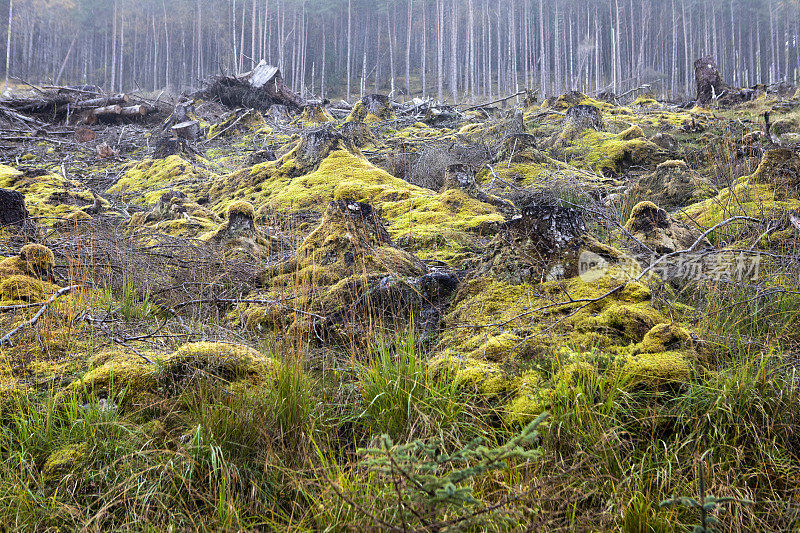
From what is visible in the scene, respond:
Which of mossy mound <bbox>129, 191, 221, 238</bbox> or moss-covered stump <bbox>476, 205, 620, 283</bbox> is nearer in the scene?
moss-covered stump <bbox>476, 205, 620, 283</bbox>

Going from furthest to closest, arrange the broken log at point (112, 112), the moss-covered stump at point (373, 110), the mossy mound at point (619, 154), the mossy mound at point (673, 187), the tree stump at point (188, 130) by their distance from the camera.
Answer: the broken log at point (112, 112), the moss-covered stump at point (373, 110), the tree stump at point (188, 130), the mossy mound at point (619, 154), the mossy mound at point (673, 187)

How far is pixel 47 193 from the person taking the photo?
284 inches

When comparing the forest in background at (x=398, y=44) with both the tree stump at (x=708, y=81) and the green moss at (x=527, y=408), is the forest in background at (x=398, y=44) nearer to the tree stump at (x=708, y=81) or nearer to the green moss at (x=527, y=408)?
the tree stump at (x=708, y=81)

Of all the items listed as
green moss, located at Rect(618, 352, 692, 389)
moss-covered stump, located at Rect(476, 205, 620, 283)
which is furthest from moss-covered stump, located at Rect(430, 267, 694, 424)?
moss-covered stump, located at Rect(476, 205, 620, 283)

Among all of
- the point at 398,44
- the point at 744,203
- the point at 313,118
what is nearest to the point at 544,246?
the point at 744,203

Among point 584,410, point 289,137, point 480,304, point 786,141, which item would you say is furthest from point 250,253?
point 786,141

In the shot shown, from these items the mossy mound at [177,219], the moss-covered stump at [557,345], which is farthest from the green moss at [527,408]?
the mossy mound at [177,219]

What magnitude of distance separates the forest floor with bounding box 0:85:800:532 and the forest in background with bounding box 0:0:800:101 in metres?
27.5

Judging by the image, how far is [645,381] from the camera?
1.90 meters

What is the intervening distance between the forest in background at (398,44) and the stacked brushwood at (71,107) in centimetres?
1585

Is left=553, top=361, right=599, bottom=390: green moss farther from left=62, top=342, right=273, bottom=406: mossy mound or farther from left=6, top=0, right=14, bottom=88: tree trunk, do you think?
left=6, top=0, right=14, bottom=88: tree trunk

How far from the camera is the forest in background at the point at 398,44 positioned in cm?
3005

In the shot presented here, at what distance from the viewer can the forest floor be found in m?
1.45

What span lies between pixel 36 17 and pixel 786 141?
143ft
